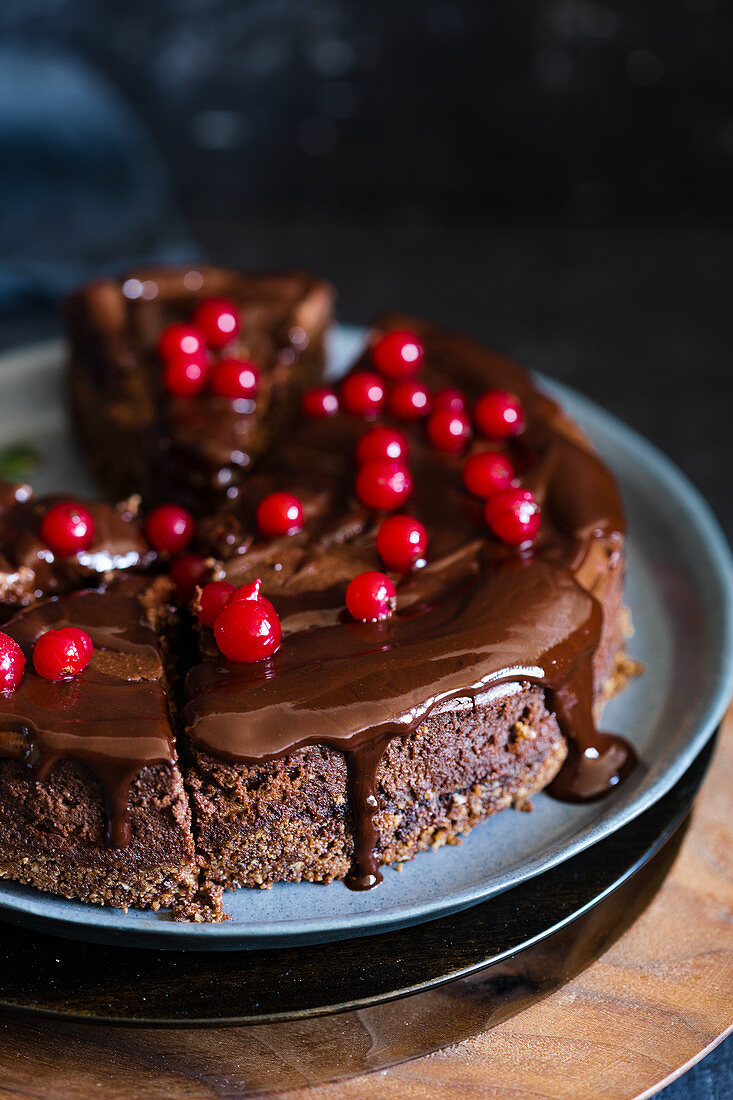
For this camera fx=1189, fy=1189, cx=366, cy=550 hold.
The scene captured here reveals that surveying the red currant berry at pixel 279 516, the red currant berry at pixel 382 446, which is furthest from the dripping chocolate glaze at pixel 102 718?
the red currant berry at pixel 382 446

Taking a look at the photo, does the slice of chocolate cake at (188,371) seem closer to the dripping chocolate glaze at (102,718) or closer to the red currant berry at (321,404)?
the red currant berry at (321,404)

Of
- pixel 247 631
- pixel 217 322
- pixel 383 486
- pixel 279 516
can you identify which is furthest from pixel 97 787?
pixel 217 322

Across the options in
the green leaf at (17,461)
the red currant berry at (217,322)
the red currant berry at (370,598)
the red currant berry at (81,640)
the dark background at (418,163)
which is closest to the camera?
the red currant berry at (81,640)

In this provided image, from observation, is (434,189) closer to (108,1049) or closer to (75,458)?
(75,458)

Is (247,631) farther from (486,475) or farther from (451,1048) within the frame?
(451,1048)

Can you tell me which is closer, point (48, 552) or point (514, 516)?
point (514, 516)

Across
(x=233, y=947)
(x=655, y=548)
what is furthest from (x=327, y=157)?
(x=233, y=947)
